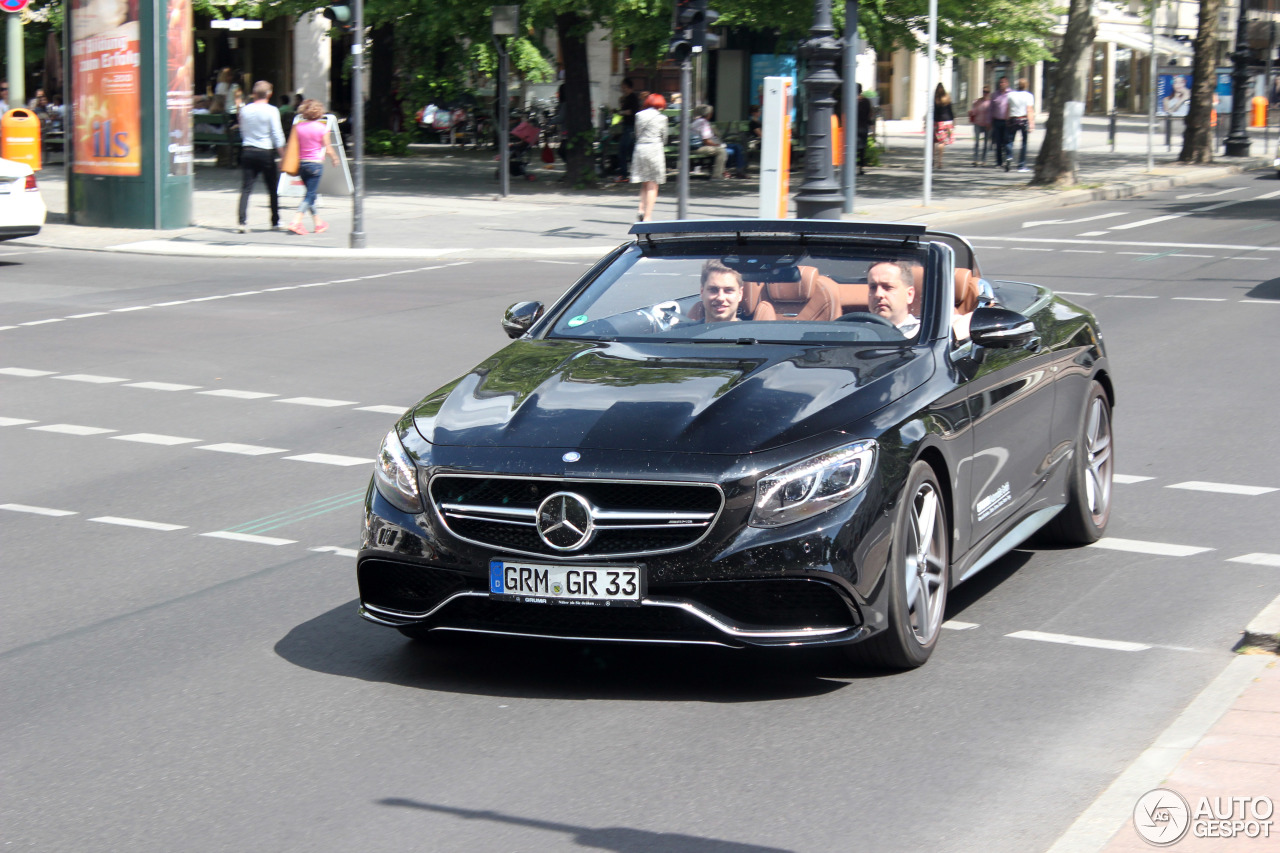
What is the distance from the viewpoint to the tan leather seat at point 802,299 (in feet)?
21.0

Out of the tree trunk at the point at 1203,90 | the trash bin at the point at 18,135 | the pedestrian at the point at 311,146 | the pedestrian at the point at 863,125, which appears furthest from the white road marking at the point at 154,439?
the tree trunk at the point at 1203,90

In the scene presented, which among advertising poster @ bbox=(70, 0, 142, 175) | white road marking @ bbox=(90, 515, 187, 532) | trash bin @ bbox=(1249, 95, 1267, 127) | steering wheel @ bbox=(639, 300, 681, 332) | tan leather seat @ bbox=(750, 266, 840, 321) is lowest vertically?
white road marking @ bbox=(90, 515, 187, 532)

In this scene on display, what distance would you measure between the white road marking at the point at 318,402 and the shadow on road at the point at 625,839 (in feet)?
23.7

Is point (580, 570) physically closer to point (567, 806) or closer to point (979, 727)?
point (567, 806)

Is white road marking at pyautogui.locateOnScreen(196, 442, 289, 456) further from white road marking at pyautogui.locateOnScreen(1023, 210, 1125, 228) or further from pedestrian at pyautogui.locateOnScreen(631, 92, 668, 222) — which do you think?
white road marking at pyautogui.locateOnScreen(1023, 210, 1125, 228)

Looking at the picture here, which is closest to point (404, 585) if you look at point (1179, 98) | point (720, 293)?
point (720, 293)

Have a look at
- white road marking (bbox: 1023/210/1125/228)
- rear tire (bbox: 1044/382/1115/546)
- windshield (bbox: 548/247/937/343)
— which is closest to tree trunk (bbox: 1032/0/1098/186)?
white road marking (bbox: 1023/210/1125/228)

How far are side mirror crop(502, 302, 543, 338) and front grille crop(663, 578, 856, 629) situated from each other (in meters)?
2.00

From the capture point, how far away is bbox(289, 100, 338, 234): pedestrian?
2342 centimetres

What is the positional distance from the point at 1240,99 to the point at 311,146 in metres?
31.1

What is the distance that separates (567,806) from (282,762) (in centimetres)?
90

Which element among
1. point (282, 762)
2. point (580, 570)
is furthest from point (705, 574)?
point (282, 762)

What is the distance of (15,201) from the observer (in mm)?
20875

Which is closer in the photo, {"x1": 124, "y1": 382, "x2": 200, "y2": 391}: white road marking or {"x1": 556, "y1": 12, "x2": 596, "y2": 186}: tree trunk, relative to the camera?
{"x1": 124, "y1": 382, "x2": 200, "y2": 391}: white road marking
